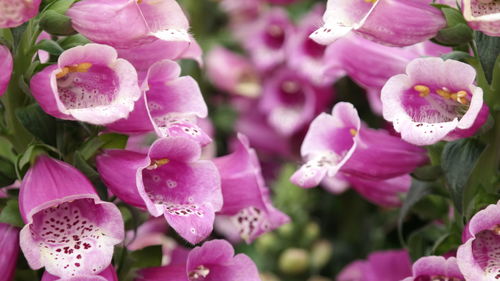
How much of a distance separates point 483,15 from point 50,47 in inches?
17.4

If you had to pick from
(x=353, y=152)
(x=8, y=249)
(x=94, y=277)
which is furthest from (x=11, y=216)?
(x=353, y=152)

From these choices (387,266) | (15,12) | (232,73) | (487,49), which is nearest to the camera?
(15,12)

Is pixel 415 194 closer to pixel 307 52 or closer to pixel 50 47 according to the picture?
pixel 50 47

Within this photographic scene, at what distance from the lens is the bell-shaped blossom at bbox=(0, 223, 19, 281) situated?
98 centimetres

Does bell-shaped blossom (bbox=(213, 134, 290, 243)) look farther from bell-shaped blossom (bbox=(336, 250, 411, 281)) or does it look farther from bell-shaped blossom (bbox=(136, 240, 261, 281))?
bell-shaped blossom (bbox=(336, 250, 411, 281))

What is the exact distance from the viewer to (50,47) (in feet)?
3.24

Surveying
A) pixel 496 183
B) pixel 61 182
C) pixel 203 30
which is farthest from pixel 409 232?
pixel 203 30

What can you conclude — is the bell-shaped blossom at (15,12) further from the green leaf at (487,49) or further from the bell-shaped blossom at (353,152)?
the green leaf at (487,49)

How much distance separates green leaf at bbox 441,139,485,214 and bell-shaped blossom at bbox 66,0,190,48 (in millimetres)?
319

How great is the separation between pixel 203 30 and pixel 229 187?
3.91 ft

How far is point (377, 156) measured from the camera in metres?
1.09

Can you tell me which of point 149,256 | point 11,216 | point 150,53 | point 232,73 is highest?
→ point 150,53

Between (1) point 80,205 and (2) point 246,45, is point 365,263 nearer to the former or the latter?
(1) point 80,205

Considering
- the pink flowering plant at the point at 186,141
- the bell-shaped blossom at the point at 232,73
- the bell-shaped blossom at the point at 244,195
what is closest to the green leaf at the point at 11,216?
the pink flowering plant at the point at 186,141
